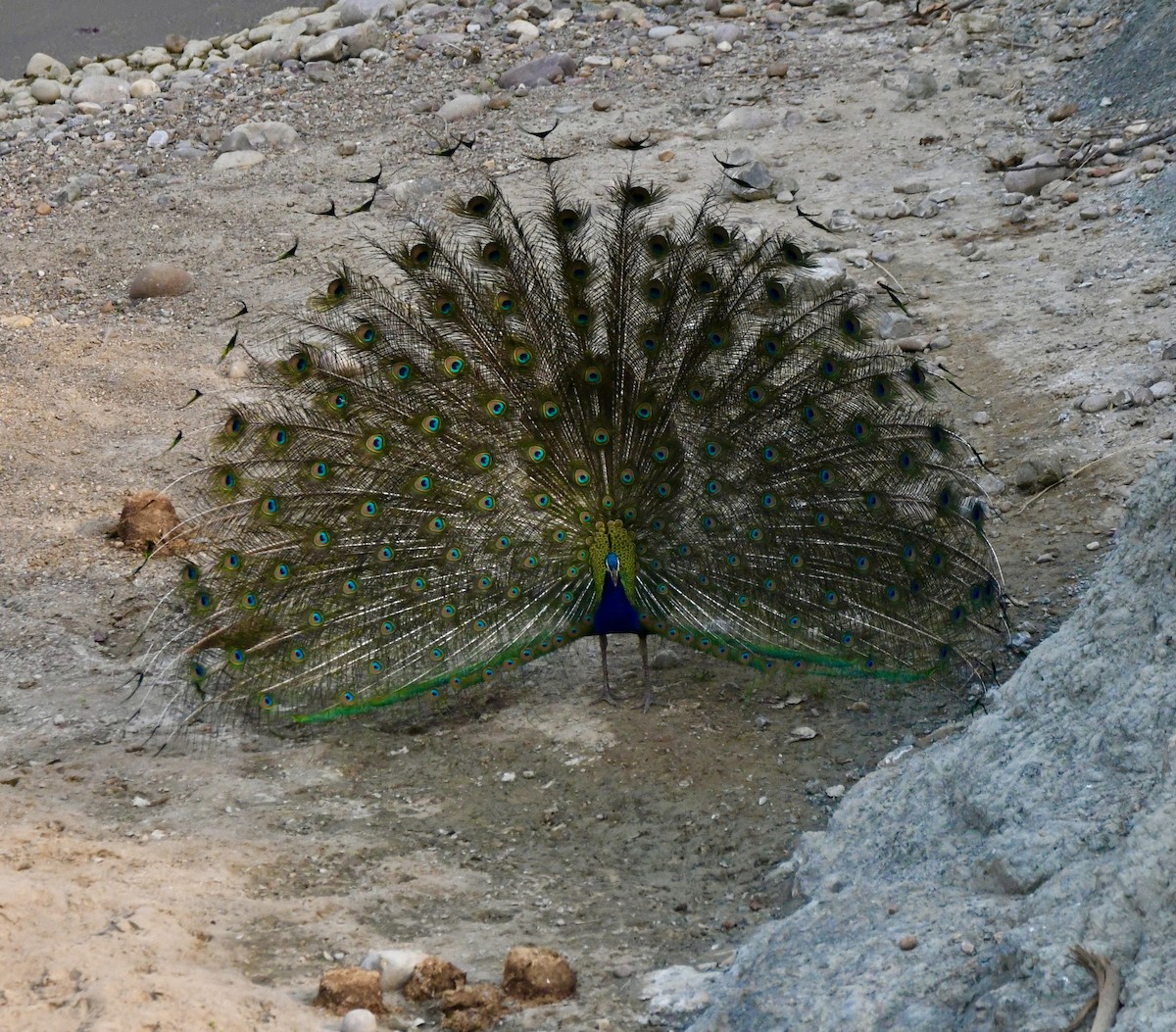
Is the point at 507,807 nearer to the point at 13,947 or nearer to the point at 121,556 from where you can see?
the point at 13,947

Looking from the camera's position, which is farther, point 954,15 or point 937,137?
point 954,15

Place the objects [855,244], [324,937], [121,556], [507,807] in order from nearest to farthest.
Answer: [324,937], [507,807], [121,556], [855,244]

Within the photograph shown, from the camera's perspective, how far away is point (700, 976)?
15.9ft

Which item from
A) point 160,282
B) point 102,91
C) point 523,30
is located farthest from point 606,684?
point 102,91

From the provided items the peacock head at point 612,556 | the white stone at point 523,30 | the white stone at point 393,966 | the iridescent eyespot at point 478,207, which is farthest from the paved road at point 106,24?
the white stone at point 393,966

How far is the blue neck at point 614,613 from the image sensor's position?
6.78 meters

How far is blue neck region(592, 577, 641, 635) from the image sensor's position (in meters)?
6.78

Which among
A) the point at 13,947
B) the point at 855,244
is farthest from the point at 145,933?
the point at 855,244

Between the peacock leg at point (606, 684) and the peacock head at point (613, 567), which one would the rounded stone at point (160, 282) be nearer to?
the peacock leg at point (606, 684)

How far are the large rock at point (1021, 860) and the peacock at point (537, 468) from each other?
5.29 ft

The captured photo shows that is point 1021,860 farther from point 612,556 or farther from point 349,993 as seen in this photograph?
point 612,556

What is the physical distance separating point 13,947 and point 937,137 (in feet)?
33.9

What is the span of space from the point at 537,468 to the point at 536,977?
2617 mm

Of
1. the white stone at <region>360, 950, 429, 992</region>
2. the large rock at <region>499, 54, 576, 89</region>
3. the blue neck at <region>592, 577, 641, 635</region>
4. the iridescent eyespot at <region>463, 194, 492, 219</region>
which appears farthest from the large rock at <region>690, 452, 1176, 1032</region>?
the large rock at <region>499, 54, 576, 89</region>
